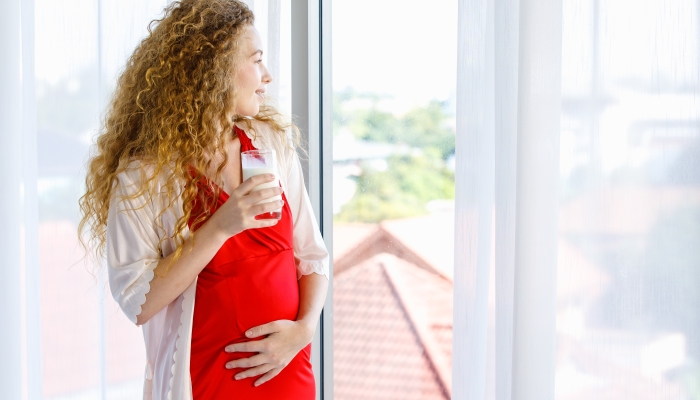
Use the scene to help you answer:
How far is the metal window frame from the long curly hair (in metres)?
0.57

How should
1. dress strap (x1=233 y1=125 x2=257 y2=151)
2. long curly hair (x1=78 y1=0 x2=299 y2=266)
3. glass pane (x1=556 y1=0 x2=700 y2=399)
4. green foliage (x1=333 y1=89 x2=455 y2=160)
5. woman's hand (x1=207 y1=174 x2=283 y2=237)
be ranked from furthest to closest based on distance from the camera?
green foliage (x1=333 y1=89 x2=455 y2=160), dress strap (x1=233 y1=125 x2=257 y2=151), long curly hair (x1=78 y1=0 x2=299 y2=266), woman's hand (x1=207 y1=174 x2=283 y2=237), glass pane (x1=556 y1=0 x2=700 y2=399)

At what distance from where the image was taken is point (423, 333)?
6.08ft

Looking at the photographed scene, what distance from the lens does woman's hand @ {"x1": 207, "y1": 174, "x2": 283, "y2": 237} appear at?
133 cm

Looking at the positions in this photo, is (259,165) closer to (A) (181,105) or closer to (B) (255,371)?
(A) (181,105)

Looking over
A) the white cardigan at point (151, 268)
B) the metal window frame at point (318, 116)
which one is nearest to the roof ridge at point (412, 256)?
the metal window frame at point (318, 116)

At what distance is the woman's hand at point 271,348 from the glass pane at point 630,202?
0.60 meters

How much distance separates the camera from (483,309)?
1464mm

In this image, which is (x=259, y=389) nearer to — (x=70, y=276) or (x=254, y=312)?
(x=254, y=312)

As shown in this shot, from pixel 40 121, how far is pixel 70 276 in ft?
1.58

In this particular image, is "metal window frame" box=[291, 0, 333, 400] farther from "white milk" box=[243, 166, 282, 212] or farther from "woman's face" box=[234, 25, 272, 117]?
"white milk" box=[243, 166, 282, 212]

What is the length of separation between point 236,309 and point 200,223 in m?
0.22

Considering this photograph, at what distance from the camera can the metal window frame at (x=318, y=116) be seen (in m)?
2.10

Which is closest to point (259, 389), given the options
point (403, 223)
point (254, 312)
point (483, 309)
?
point (254, 312)

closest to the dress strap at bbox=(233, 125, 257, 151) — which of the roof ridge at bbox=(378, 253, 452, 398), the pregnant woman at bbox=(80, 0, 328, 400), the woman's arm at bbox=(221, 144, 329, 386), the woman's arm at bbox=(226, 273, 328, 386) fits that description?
the pregnant woman at bbox=(80, 0, 328, 400)
